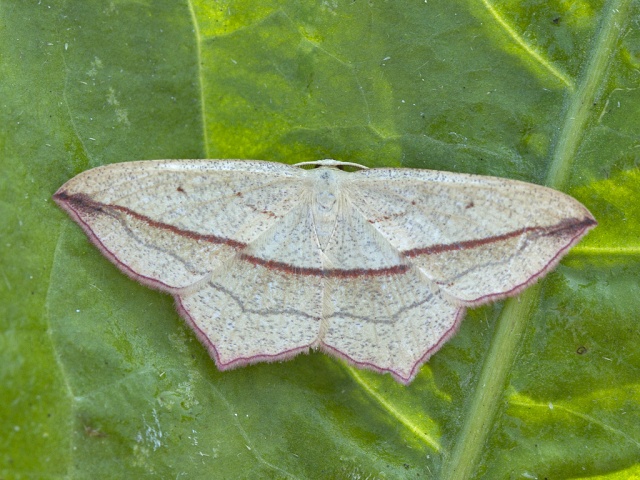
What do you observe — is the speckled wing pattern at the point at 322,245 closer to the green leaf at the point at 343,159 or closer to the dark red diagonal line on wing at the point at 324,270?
the dark red diagonal line on wing at the point at 324,270

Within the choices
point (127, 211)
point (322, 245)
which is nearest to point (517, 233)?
point (322, 245)

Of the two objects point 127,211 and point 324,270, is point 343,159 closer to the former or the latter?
point 324,270

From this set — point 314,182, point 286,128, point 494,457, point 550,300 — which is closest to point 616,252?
point 550,300

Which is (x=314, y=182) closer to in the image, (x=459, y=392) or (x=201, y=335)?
(x=201, y=335)

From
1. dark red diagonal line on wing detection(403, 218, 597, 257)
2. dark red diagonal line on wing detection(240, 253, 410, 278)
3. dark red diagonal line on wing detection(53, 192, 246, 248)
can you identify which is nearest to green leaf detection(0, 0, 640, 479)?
dark red diagonal line on wing detection(53, 192, 246, 248)

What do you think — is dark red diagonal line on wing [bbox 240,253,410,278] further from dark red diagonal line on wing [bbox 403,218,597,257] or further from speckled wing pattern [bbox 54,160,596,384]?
dark red diagonal line on wing [bbox 403,218,597,257]
